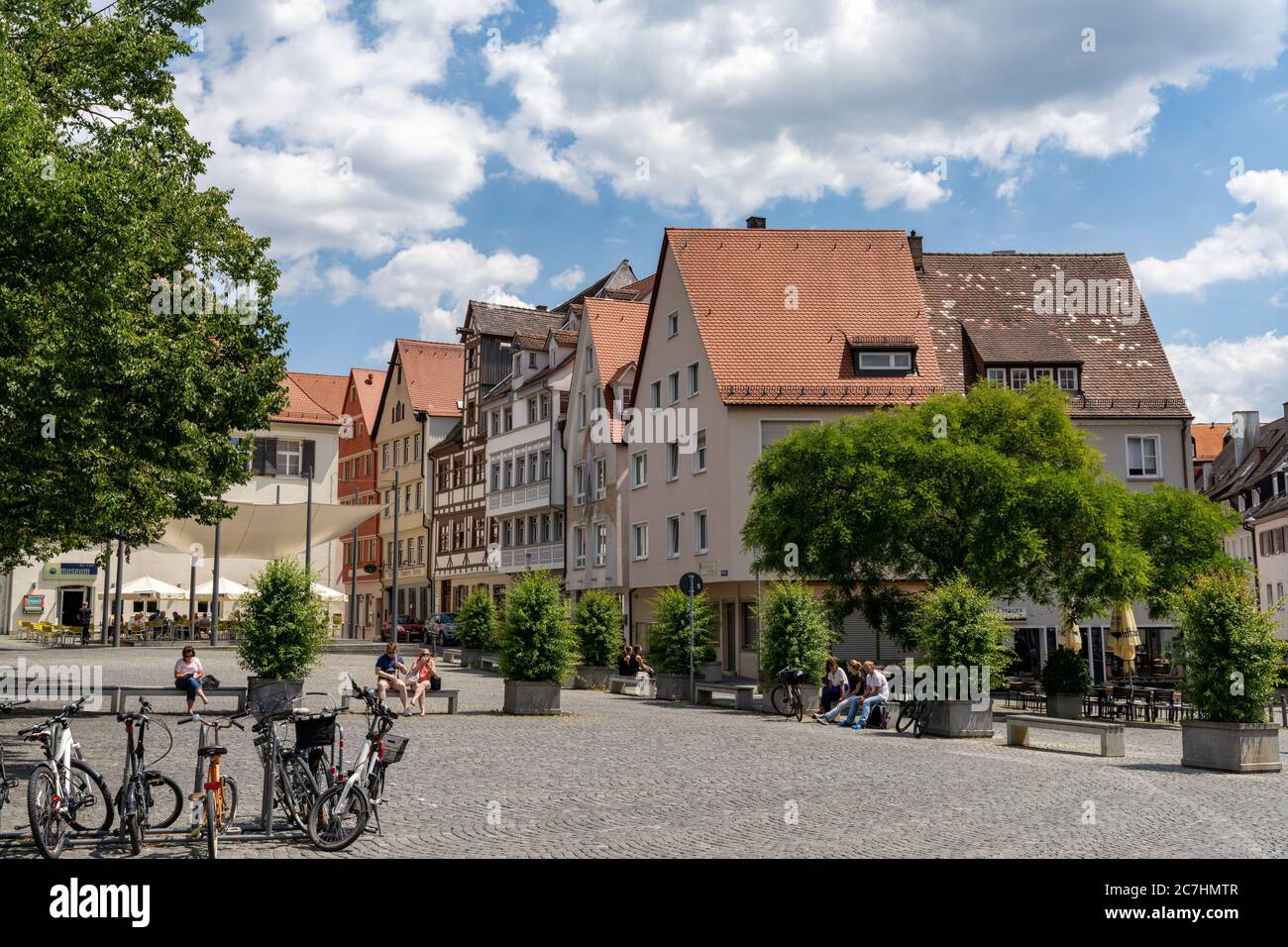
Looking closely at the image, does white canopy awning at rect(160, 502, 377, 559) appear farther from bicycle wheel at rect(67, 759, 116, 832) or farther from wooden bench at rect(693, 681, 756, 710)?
bicycle wheel at rect(67, 759, 116, 832)

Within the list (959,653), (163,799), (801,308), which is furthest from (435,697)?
(801,308)

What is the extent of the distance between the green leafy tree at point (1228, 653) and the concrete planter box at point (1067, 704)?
9.67 m

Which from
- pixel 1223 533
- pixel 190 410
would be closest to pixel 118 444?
pixel 190 410

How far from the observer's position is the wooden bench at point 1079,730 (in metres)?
20.8

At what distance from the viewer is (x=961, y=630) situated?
74.0ft

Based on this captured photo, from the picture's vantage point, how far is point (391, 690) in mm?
26359

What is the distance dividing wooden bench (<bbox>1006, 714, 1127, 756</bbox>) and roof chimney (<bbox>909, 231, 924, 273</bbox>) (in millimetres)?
30689

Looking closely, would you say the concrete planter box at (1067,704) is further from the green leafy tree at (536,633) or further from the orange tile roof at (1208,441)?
the orange tile roof at (1208,441)

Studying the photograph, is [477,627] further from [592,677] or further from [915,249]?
[915,249]

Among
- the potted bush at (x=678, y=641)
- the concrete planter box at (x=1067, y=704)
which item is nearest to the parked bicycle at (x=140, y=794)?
the potted bush at (x=678, y=641)

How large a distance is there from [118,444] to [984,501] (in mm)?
18650

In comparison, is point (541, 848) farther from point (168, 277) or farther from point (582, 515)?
point (582, 515)

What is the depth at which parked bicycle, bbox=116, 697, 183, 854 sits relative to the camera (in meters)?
10.4

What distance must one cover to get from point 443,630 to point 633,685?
25815 millimetres
